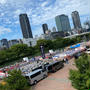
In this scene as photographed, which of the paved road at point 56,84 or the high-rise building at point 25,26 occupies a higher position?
the high-rise building at point 25,26

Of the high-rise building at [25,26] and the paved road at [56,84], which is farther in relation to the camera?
the high-rise building at [25,26]

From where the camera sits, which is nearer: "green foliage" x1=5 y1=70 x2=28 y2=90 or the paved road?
"green foliage" x1=5 y1=70 x2=28 y2=90

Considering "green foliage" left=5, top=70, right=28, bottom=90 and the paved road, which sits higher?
"green foliage" left=5, top=70, right=28, bottom=90

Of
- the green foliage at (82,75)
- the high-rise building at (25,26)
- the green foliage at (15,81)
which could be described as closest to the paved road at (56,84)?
the green foliage at (15,81)

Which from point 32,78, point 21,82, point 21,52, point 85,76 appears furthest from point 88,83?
point 21,52

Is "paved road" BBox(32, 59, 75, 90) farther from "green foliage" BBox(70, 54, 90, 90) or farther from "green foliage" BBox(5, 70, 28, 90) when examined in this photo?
"green foliage" BBox(70, 54, 90, 90)

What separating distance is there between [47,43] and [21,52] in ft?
49.7

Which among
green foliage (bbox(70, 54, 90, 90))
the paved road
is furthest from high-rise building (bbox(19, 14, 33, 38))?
green foliage (bbox(70, 54, 90, 90))

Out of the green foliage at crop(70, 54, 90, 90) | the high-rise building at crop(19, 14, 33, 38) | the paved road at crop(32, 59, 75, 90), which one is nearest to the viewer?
the green foliage at crop(70, 54, 90, 90)

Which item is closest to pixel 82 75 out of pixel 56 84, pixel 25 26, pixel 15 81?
pixel 56 84

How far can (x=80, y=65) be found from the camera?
8320 mm

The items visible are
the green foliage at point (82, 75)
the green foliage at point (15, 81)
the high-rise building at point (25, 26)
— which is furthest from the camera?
the high-rise building at point (25, 26)

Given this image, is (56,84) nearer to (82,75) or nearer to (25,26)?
(82,75)

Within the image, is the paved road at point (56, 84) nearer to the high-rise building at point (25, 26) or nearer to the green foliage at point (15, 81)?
the green foliage at point (15, 81)
